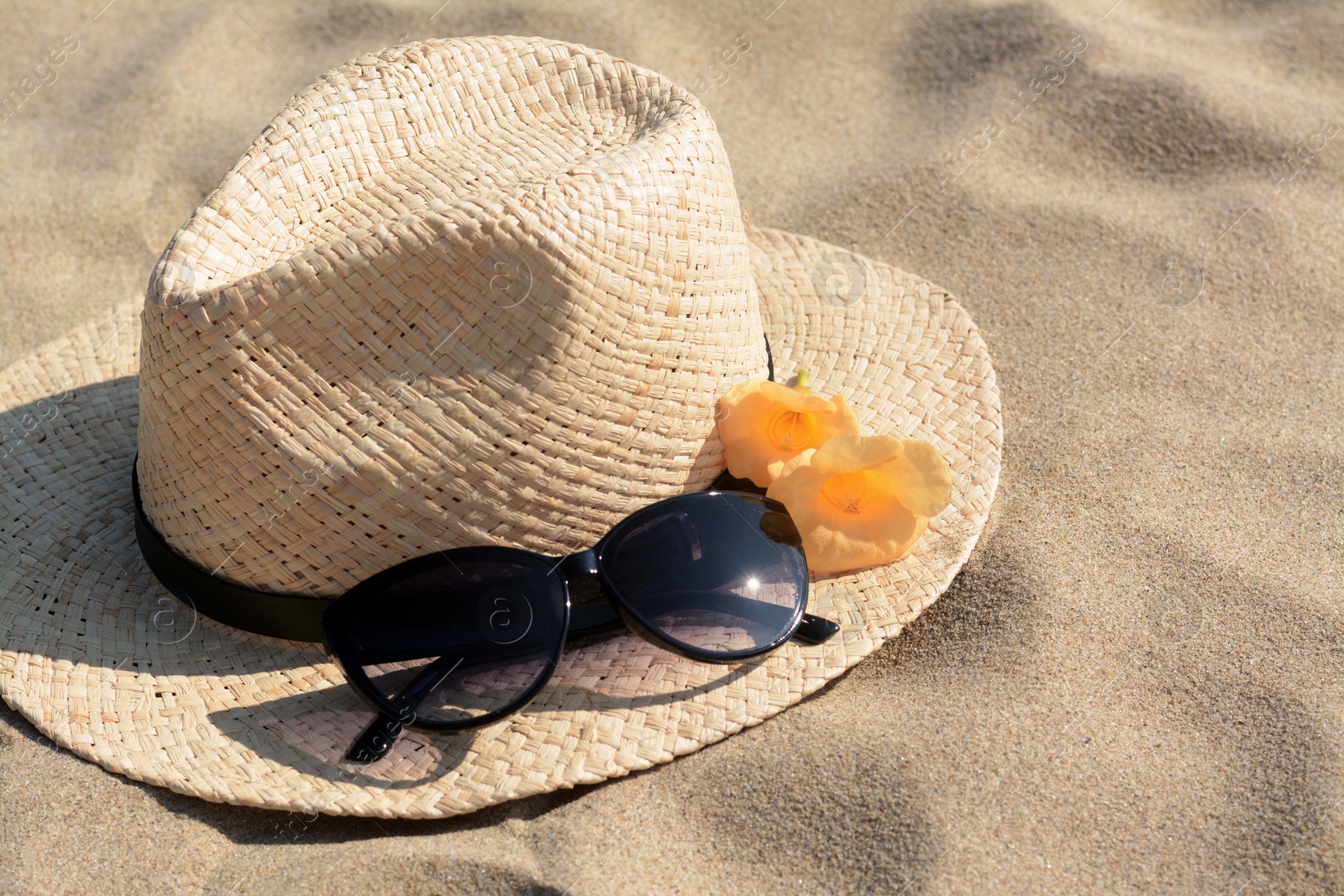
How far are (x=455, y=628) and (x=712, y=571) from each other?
0.50m

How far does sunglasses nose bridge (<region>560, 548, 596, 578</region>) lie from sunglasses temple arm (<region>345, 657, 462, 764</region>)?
10.4 inches

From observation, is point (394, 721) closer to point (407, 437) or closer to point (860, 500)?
point (407, 437)

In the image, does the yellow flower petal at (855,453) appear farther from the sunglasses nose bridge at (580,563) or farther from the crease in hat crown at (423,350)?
the sunglasses nose bridge at (580,563)

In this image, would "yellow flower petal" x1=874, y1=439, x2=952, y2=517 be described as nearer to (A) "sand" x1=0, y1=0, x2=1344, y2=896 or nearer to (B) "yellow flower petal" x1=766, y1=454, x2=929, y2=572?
(B) "yellow flower petal" x1=766, y1=454, x2=929, y2=572

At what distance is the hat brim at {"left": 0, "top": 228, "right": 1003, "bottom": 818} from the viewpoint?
6.10ft

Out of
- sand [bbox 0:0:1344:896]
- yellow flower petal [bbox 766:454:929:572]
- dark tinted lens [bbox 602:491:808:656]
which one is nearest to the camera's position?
sand [bbox 0:0:1344:896]

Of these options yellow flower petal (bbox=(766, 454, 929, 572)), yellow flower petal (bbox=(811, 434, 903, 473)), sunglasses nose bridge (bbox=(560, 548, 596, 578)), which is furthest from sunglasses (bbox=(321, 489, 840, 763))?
yellow flower petal (bbox=(811, 434, 903, 473))

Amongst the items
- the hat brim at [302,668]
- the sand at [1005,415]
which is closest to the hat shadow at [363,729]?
the hat brim at [302,668]

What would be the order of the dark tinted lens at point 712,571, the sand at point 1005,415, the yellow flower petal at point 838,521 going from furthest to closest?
the yellow flower petal at point 838,521 → the dark tinted lens at point 712,571 → the sand at point 1005,415

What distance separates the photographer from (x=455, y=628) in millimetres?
1900

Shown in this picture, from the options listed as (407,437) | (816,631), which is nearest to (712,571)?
(816,631)

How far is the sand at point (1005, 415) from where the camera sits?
1.82m

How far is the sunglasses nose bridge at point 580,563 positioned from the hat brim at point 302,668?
248 millimetres

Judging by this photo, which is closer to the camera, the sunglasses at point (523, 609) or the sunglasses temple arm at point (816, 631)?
the sunglasses at point (523, 609)
